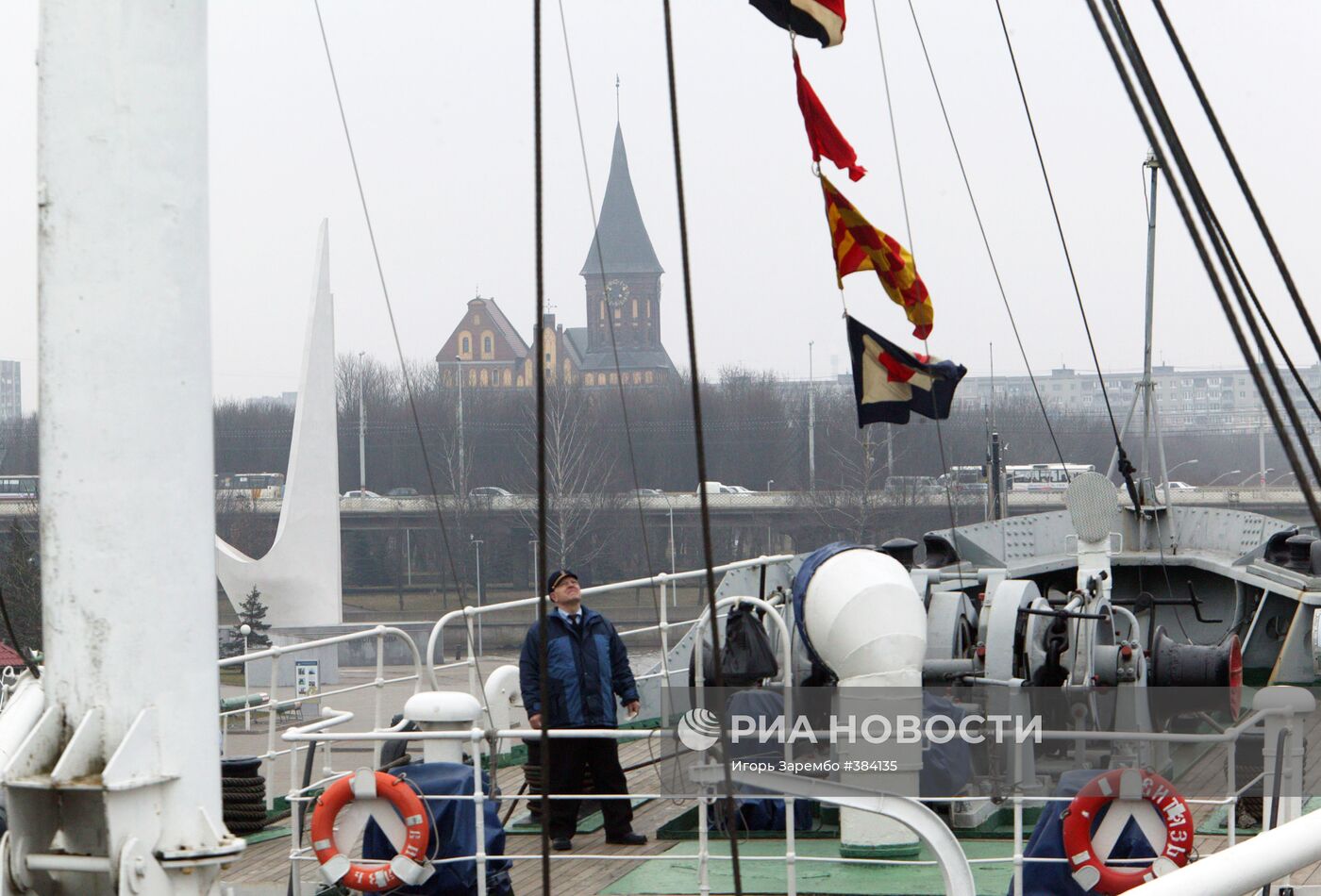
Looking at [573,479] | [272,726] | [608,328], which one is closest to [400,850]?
[272,726]

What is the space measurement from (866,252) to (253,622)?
77.1ft

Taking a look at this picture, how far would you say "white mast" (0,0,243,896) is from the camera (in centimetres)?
310

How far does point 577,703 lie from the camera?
7.54 meters

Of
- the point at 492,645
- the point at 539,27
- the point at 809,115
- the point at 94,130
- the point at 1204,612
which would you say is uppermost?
the point at 809,115

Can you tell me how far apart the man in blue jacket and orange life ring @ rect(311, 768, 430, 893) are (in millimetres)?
1301

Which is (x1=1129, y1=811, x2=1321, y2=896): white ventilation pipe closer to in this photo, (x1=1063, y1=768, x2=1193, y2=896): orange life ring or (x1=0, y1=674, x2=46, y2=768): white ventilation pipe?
(x1=0, y1=674, x2=46, y2=768): white ventilation pipe

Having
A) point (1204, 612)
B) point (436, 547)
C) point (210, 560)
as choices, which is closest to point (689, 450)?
point (436, 547)

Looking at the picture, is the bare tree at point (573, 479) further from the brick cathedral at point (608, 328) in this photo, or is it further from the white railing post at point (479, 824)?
the white railing post at point (479, 824)

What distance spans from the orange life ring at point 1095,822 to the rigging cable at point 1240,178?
1745mm

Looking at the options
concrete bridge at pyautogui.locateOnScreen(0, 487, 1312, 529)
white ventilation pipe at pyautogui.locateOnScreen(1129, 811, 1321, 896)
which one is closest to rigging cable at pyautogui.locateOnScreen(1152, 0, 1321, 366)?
white ventilation pipe at pyautogui.locateOnScreen(1129, 811, 1321, 896)

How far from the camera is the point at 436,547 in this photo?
5384cm

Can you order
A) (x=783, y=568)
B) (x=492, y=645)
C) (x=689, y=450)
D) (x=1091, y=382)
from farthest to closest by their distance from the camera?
(x=1091, y=382), (x=689, y=450), (x=492, y=645), (x=783, y=568)

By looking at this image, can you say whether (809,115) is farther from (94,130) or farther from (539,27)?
(94,130)

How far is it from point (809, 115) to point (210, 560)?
7.49 meters
